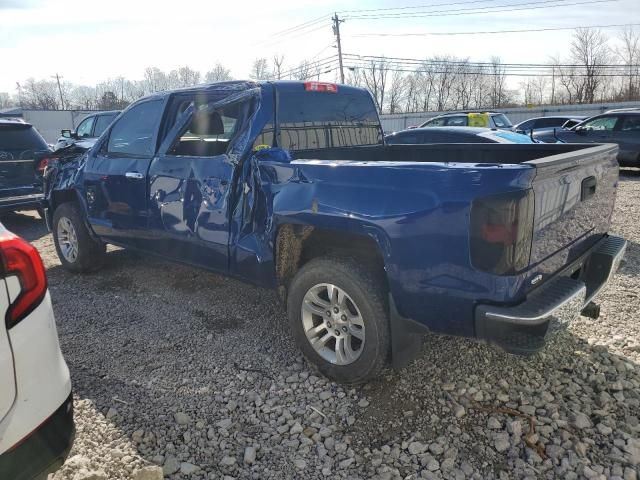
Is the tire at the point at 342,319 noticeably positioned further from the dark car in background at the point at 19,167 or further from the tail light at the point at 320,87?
the dark car in background at the point at 19,167

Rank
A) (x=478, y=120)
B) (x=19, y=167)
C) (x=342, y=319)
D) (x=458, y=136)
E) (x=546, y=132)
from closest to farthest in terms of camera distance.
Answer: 1. (x=342, y=319)
2. (x=19, y=167)
3. (x=458, y=136)
4. (x=546, y=132)
5. (x=478, y=120)

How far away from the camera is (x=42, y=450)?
1744 mm

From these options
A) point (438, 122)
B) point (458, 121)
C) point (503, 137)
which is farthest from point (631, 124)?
point (503, 137)

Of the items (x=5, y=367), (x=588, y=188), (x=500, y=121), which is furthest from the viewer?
(x=500, y=121)

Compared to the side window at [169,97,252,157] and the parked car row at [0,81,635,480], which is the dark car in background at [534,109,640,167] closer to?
the parked car row at [0,81,635,480]

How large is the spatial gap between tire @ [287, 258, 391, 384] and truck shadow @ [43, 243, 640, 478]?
0.57 ft

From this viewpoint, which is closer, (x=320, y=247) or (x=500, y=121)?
(x=320, y=247)

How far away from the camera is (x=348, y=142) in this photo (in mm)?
4312

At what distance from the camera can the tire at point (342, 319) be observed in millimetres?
2803

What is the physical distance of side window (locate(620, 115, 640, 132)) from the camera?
1270 centimetres

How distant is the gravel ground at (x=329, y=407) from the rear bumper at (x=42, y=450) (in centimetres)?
55

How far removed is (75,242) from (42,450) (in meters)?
3.89

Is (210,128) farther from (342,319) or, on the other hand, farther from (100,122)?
(100,122)

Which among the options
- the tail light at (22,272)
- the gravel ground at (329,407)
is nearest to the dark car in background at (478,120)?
the gravel ground at (329,407)
